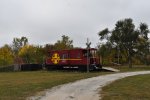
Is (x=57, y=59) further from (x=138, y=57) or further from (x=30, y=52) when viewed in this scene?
(x=30, y=52)

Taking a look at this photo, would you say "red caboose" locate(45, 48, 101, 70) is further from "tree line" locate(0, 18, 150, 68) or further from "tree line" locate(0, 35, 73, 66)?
"tree line" locate(0, 35, 73, 66)

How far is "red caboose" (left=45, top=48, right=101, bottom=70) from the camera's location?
183 ft

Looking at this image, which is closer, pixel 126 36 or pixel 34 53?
pixel 126 36

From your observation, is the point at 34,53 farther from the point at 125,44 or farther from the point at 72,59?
the point at 72,59

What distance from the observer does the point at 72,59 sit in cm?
5844

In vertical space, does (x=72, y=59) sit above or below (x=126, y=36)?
below

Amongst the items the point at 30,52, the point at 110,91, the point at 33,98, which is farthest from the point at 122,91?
the point at 30,52

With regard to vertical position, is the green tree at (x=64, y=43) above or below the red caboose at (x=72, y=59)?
above

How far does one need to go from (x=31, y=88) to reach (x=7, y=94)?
364 centimetres

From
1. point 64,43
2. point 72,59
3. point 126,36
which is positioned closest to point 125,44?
point 126,36

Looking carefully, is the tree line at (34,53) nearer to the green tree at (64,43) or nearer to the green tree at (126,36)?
the green tree at (64,43)

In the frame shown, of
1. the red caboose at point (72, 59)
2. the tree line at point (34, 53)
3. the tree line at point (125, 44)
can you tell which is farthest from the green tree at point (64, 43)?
the red caboose at point (72, 59)

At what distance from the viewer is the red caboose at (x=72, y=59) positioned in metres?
55.7

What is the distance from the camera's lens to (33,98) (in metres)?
22.6
